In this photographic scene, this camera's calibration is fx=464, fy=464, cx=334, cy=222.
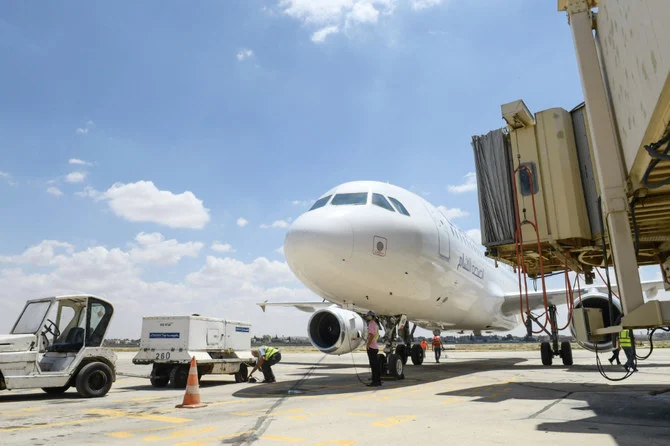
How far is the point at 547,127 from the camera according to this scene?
24.2 feet

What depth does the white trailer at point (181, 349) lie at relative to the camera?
10.6 metres

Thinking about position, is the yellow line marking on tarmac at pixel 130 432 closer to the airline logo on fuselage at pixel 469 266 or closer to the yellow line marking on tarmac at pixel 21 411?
the yellow line marking on tarmac at pixel 21 411

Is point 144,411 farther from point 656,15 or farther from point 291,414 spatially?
→ point 656,15

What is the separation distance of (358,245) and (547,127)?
373cm

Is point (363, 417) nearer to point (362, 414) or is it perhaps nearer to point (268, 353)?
point (362, 414)

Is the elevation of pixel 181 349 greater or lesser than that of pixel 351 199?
lesser

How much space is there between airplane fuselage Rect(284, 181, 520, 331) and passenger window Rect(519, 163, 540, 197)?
269 cm

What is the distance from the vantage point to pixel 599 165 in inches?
174

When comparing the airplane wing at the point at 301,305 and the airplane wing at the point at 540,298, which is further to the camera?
the airplane wing at the point at 301,305

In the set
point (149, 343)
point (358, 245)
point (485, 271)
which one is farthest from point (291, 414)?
point (485, 271)

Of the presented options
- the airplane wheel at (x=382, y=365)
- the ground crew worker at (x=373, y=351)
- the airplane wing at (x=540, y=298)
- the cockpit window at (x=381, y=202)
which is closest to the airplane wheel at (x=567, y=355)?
the airplane wing at (x=540, y=298)

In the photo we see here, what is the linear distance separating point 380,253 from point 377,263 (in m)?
0.20

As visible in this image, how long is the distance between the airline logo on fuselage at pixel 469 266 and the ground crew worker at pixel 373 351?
370 cm

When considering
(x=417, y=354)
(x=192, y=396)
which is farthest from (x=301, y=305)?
(x=192, y=396)
